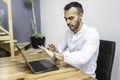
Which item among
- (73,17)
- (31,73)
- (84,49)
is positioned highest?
(73,17)

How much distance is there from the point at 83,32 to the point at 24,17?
2777mm

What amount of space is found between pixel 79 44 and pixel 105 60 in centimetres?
31

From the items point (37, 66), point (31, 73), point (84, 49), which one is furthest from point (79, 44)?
point (31, 73)

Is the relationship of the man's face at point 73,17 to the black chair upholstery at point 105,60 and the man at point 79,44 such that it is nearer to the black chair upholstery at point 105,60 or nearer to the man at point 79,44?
the man at point 79,44

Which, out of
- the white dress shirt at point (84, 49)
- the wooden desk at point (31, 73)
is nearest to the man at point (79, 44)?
the white dress shirt at point (84, 49)

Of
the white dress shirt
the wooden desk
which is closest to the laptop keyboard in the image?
the wooden desk

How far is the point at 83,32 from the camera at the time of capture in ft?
5.15

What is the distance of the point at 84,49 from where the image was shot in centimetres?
137

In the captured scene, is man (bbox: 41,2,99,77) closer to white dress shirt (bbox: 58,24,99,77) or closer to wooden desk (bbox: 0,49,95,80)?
white dress shirt (bbox: 58,24,99,77)

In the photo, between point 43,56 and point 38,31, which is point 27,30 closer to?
point 38,31

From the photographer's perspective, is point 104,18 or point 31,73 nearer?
point 31,73

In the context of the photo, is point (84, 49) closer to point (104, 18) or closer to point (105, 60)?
point (105, 60)

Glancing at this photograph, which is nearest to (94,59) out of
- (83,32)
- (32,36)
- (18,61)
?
(83,32)

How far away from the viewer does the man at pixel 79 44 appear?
1.33 metres
